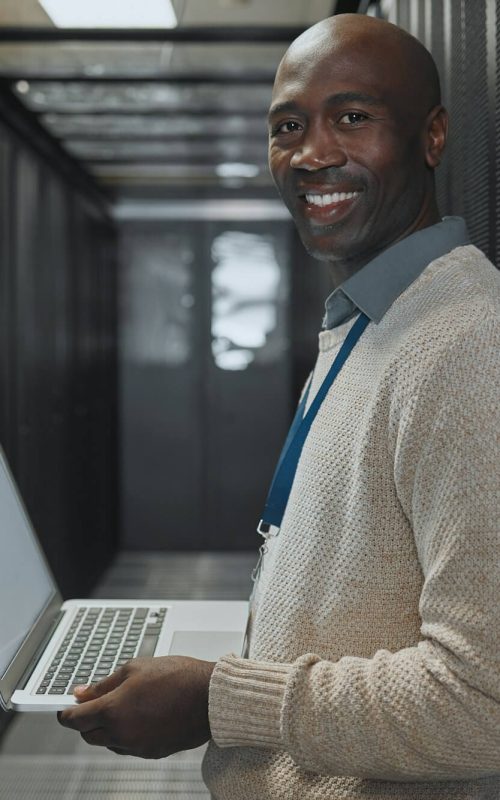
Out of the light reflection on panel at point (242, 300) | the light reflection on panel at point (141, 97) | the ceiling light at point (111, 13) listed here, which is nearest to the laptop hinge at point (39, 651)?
the ceiling light at point (111, 13)

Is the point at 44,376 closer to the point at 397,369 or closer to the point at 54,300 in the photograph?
the point at 54,300

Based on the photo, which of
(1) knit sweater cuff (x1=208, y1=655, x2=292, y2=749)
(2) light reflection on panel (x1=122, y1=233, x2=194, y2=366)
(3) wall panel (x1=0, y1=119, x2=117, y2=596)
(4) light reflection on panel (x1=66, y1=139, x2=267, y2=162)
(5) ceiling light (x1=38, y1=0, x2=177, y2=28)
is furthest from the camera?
(2) light reflection on panel (x1=122, y1=233, x2=194, y2=366)

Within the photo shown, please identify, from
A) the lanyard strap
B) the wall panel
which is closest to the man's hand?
the lanyard strap

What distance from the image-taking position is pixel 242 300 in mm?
7184

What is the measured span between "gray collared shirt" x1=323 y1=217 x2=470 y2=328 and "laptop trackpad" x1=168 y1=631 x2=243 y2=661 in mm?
483

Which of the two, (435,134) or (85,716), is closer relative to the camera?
(85,716)

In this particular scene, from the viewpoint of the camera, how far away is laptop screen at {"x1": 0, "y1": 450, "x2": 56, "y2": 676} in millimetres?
1103

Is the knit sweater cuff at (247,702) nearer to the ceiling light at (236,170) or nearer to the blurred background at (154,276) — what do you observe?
the blurred background at (154,276)

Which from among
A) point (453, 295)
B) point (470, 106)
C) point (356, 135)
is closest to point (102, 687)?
point (453, 295)

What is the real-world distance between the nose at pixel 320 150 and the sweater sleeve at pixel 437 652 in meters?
0.30

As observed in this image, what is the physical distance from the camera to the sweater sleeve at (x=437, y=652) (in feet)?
2.42

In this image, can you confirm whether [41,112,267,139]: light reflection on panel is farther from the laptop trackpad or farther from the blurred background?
the laptop trackpad

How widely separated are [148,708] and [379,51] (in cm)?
74

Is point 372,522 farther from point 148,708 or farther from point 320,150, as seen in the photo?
point 320,150
